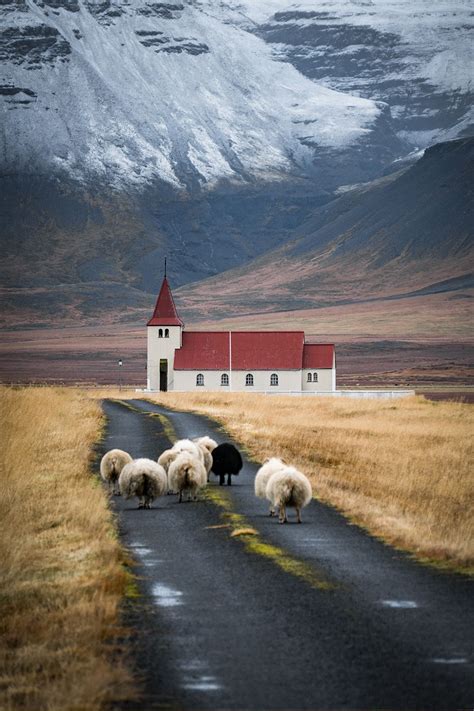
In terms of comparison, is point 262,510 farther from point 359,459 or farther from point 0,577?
point 359,459

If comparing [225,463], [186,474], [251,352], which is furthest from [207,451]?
[251,352]

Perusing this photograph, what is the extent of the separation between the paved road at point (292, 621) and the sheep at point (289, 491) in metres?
0.33

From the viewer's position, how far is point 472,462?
3809 centimetres

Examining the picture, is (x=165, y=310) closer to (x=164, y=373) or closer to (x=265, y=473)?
(x=164, y=373)

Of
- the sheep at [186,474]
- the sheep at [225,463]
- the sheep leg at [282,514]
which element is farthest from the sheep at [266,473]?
the sheep at [225,463]

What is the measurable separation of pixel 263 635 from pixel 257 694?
6.24 ft

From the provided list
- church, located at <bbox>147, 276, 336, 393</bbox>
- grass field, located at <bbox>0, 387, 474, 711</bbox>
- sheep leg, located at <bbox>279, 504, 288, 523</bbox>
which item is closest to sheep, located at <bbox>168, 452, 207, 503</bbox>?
grass field, located at <bbox>0, 387, 474, 711</bbox>

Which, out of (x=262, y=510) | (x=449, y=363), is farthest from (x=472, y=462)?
(x=449, y=363)

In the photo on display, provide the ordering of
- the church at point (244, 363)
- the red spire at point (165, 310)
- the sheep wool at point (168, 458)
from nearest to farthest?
the sheep wool at point (168, 458)
the church at point (244, 363)
the red spire at point (165, 310)

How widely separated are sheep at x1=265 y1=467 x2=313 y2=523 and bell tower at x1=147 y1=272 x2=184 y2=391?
251 feet

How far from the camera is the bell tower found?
320 ft

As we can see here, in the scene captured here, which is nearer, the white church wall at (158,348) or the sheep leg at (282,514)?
the sheep leg at (282,514)

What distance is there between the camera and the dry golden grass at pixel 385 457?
20047mm

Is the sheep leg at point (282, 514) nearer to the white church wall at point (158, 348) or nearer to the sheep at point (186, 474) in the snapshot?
the sheep at point (186, 474)
